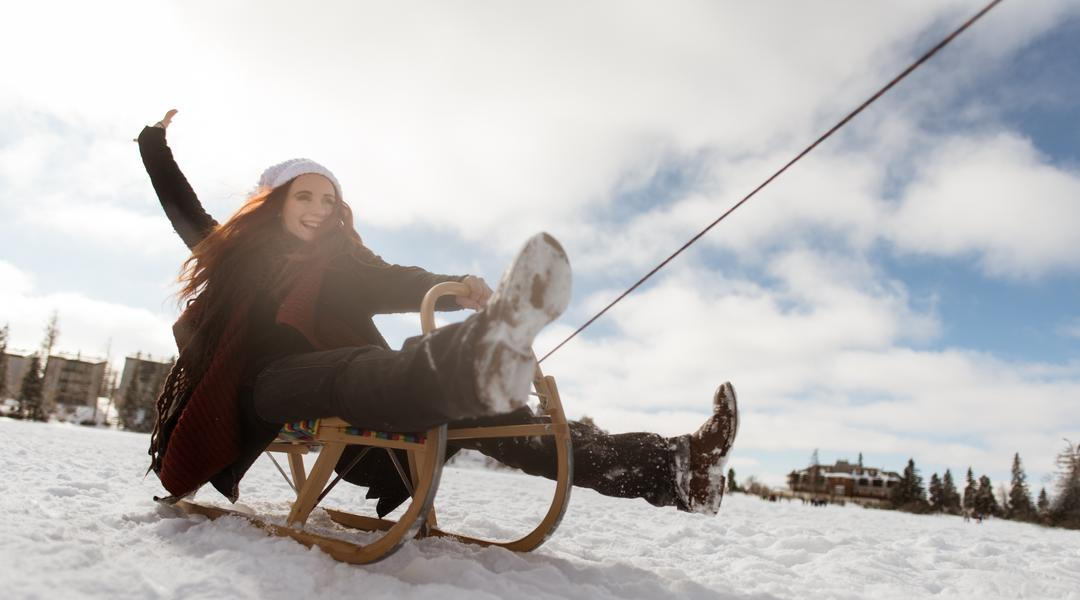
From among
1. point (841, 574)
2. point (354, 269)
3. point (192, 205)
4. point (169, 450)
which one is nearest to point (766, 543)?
point (841, 574)

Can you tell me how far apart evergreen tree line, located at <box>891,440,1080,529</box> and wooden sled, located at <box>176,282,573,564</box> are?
34.3 m

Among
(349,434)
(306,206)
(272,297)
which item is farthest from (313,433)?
(306,206)

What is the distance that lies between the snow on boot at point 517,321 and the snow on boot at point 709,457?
0.83 m

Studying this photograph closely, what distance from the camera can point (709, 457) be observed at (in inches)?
88.0

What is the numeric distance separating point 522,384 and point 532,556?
38.7 inches

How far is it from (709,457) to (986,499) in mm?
53792

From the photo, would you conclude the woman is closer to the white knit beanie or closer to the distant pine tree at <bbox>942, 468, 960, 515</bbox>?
the white knit beanie

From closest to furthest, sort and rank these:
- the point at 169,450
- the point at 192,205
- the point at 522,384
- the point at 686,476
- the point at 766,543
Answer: the point at 522,384
the point at 686,476
the point at 169,450
the point at 192,205
the point at 766,543

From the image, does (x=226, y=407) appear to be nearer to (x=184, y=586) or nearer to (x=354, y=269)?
(x=354, y=269)

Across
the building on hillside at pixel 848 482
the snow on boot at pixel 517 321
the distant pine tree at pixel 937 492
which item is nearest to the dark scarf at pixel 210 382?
the snow on boot at pixel 517 321

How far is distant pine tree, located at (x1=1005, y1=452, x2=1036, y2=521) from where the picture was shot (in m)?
39.3

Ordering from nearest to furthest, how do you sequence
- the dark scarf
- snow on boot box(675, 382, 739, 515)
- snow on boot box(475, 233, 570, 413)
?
snow on boot box(475, 233, 570, 413) < snow on boot box(675, 382, 739, 515) < the dark scarf

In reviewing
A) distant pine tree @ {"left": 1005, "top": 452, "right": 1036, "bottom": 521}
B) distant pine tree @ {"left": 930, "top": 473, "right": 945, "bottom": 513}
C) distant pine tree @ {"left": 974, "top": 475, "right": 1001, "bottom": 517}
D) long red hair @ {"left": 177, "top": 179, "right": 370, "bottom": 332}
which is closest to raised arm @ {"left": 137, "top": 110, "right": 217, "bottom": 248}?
long red hair @ {"left": 177, "top": 179, "right": 370, "bottom": 332}

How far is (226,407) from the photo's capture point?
2424mm
